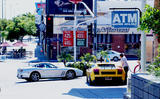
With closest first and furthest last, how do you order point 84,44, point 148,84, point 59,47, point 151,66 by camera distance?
point 148,84 < point 151,66 < point 84,44 < point 59,47

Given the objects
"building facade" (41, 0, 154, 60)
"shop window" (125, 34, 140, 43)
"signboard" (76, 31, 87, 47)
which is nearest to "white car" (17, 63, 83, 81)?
"signboard" (76, 31, 87, 47)

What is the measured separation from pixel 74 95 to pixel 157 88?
749 cm

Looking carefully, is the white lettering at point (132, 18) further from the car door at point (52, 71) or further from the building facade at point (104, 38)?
the building facade at point (104, 38)

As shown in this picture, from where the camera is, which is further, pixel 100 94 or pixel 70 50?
pixel 70 50

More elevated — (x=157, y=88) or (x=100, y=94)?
(x=157, y=88)

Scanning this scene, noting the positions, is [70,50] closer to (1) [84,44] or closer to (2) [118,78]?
(1) [84,44]

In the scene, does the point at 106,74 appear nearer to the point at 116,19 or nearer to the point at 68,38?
the point at 116,19

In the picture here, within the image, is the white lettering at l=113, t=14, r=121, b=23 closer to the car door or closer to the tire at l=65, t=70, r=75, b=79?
the car door

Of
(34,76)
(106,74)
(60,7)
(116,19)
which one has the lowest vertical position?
(34,76)

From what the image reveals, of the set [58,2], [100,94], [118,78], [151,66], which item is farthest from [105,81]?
[58,2]

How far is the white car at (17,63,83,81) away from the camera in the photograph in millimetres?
21578

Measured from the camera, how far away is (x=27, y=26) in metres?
63.2


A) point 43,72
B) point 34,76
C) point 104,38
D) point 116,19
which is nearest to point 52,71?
point 43,72

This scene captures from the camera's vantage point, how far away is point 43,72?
22.1 meters
